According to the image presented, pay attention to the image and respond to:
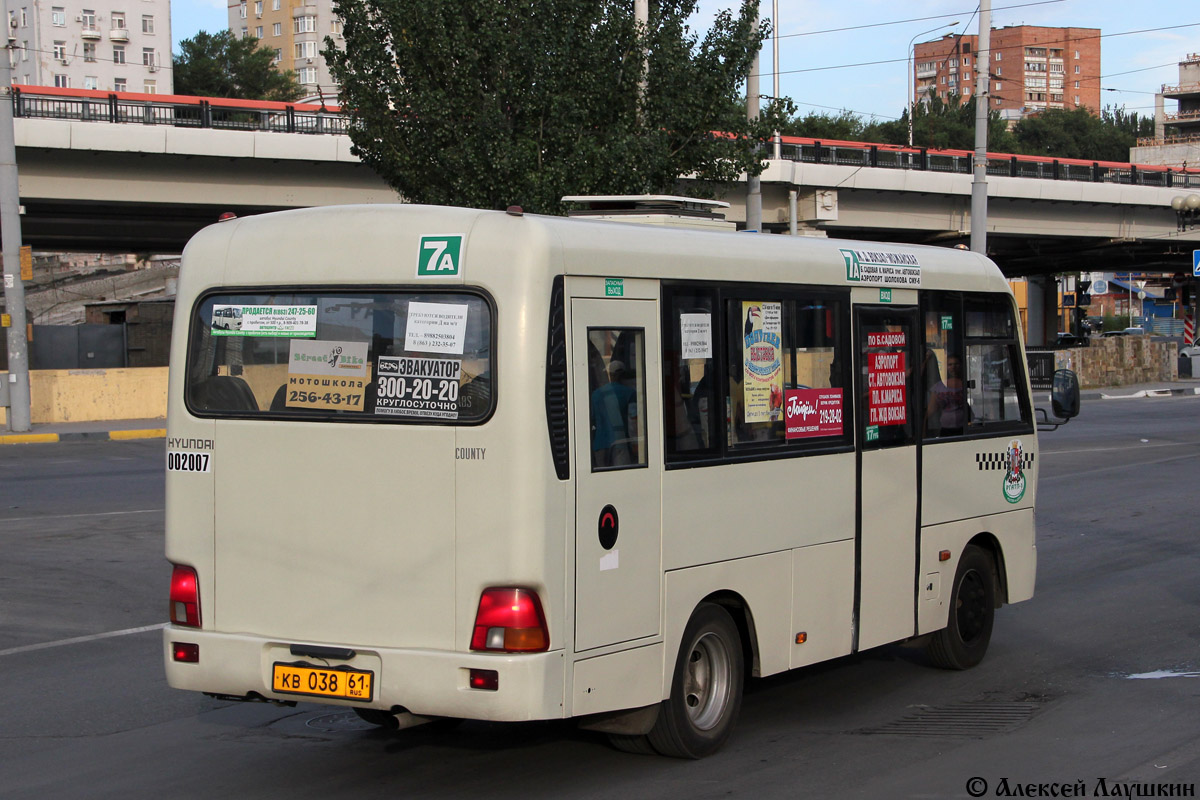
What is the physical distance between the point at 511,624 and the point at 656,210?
2.91 m

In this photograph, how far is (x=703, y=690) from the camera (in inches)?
249

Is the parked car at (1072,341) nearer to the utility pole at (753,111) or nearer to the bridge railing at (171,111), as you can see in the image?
the bridge railing at (171,111)

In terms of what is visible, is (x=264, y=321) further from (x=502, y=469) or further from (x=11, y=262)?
(x=11, y=262)

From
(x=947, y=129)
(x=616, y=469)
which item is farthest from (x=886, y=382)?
(x=947, y=129)

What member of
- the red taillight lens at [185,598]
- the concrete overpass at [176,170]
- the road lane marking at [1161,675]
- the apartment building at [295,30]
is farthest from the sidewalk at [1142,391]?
the apartment building at [295,30]

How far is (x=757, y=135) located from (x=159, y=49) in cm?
9987

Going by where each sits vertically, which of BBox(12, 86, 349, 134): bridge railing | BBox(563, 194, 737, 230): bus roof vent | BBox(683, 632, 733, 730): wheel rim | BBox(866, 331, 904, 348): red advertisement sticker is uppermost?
BBox(12, 86, 349, 134): bridge railing

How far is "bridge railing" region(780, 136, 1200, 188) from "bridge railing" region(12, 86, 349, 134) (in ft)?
46.6

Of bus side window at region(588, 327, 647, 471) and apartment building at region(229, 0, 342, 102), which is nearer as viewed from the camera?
bus side window at region(588, 327, 647, 471)

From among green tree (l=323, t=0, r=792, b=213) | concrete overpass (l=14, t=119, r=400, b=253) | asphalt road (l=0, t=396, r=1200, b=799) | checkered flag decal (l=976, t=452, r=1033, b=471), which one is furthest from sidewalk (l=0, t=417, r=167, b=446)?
checkered flag decal (l=976, t=452, r=1033, b=471)

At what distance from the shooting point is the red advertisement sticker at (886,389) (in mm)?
7410

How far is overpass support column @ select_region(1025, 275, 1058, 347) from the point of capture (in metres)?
80.7

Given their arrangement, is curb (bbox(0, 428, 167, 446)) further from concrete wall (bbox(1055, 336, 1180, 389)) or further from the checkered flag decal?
concrete wall (bbox(1055, 336, 1180, 389))

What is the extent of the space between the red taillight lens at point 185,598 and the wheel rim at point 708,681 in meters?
2.28
